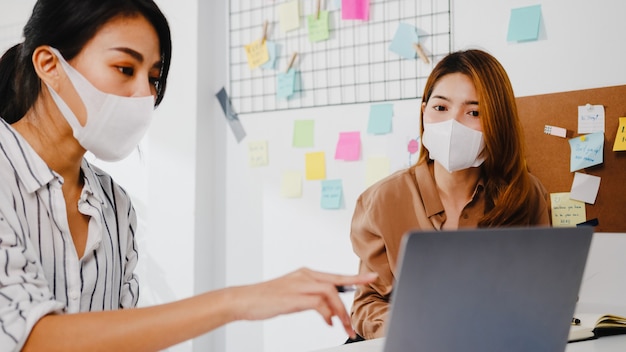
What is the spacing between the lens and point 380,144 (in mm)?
2238

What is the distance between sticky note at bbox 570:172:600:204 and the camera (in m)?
1.83

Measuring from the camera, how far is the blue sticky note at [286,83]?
245 cm

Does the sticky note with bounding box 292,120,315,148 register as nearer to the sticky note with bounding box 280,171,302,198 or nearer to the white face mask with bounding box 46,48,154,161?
the sticky note with bounding box 280,171,302,198

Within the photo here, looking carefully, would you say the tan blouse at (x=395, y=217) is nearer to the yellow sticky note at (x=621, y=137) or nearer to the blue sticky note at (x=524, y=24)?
the yellow sticky note at (x=621, y=137)

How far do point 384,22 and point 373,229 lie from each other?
3.25ft

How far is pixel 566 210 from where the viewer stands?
1865 mm

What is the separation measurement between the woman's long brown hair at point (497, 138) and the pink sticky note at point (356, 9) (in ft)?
2.35

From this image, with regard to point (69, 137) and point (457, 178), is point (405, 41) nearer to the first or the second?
point (457, 178)

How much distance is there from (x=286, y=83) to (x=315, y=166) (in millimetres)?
389

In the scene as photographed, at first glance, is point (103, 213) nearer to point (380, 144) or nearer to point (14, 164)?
point (14, 164)

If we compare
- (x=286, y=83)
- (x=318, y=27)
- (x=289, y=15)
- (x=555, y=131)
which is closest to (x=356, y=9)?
(x=318, y=27)

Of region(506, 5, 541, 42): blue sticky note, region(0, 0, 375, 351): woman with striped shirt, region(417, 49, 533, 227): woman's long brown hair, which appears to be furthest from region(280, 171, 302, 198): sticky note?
region(0, 0, 375, 351): woman with striped shirt

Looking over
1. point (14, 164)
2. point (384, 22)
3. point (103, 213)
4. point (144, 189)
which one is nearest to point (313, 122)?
point (384, 22)

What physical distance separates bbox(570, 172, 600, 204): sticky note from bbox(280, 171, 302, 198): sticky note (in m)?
1.07
